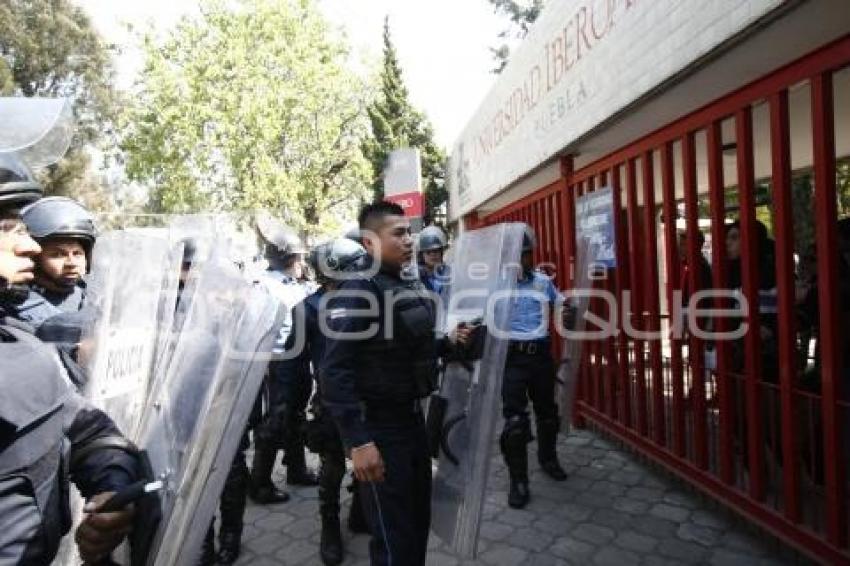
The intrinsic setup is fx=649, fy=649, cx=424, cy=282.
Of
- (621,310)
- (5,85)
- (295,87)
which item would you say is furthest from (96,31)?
(621,310)

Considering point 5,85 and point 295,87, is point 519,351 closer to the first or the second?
point 295,87

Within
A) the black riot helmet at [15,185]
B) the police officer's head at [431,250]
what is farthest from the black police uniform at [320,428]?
the police officer's head at [431,250]

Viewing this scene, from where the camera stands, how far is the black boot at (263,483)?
482 centimetres

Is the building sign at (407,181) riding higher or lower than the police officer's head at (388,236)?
higher

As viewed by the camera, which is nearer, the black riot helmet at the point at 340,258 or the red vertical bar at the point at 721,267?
the red vertical bar at the point at 721,267

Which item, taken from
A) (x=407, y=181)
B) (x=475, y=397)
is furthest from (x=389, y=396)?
(x=407, y=181)

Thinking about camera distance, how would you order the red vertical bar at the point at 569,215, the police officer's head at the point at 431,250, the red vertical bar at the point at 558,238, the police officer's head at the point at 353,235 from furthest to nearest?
the red vertical bar at the point at 558,238
the police officer's head at the point at 431,250
the red vertical bar at the point at 569,215
the police officer's head at the point at 353,235

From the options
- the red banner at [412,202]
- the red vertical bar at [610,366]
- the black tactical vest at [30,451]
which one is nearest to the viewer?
the black tactical vest at [30,451]

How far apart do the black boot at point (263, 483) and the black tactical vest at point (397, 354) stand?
7.19ft

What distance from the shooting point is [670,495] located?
15.1 ft

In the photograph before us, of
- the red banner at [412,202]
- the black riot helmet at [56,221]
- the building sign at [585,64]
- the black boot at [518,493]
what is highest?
the building sign at [585,64]

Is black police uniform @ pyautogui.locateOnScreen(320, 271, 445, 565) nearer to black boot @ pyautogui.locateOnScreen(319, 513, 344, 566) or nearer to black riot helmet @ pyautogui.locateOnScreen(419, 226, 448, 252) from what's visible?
black boot @ pyautogui.locateOnScreen(319, 513, 344, 566)

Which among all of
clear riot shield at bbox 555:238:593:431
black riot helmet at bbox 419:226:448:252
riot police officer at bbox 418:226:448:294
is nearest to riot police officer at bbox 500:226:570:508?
clear riot shield at bbox 555:238:593:431

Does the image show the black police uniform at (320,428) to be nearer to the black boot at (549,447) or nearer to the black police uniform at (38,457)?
the black boot at (549,447)
